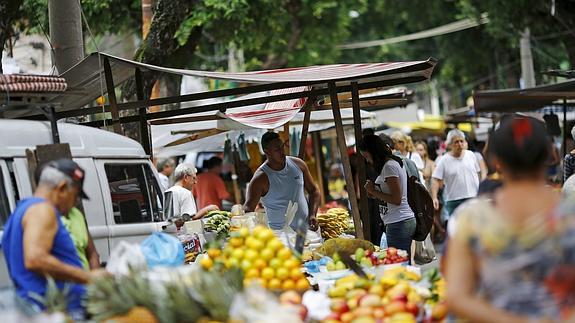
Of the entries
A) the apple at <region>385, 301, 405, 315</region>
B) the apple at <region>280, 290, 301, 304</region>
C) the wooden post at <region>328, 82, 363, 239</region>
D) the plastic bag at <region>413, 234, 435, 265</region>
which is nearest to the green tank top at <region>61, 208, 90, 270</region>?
the apple at <region>280, 290, 301, 304</region>

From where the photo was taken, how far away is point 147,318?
5426 millimetres

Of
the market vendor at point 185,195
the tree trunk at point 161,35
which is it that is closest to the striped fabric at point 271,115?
the market vendor at point 185,195

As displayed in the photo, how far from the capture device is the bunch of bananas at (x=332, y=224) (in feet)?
38.2

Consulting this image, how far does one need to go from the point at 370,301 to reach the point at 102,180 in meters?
2.61

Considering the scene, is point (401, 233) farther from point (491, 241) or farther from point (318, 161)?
point (318, 161)

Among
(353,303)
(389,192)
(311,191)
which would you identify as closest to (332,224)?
(311,191)

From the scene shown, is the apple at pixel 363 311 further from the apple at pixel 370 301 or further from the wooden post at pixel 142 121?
the wooden post at pixel 142 121

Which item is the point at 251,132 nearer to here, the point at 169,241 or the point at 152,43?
the point at 152,43

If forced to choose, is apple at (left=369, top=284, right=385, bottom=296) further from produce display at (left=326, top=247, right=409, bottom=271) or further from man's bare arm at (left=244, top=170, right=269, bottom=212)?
man's bare arm at (left=244, top=170, right=269, bottom=212)

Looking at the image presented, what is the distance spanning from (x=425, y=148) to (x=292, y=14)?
34.0 feet

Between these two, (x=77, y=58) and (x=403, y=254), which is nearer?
(x=403, y=254)

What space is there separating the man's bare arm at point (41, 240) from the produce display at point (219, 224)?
431 cm

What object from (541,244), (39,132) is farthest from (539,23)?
(541,244)

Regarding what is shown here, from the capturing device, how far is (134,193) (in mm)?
8086
